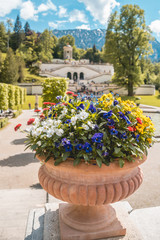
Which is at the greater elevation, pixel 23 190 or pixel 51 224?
pixel 51 224

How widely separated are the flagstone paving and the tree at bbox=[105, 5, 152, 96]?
2519cm

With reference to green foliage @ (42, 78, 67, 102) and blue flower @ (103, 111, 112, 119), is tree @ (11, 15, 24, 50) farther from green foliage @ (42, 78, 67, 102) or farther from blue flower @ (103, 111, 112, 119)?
blue flower @ (103, 111, 112, 119)

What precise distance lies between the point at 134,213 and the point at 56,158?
73.2 inches

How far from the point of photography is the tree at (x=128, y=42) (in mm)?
30688

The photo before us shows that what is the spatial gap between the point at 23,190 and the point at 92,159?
3.25 m

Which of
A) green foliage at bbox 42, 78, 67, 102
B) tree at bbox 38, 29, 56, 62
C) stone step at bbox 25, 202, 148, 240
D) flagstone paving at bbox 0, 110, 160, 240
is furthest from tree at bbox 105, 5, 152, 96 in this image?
tree at bbox 38, 29, 56, 62

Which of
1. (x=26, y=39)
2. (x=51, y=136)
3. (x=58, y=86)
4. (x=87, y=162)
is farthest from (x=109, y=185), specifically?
(x=26, y=39)

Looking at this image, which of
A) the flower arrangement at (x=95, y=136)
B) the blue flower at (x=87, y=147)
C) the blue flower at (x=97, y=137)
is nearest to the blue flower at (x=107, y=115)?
the flower arrangement at (x=95, y=136)

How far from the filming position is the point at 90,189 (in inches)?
87.9

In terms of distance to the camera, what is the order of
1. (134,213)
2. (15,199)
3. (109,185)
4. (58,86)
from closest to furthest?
(109,185) → (134,213) → (15,199) → (58,86)

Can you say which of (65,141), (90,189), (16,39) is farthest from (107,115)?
(16,39)

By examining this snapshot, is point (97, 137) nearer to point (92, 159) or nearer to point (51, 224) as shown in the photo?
point (92, 159)

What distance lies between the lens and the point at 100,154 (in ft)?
7.05

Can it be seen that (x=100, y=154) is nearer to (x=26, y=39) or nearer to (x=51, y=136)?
(x=51, y=136)
